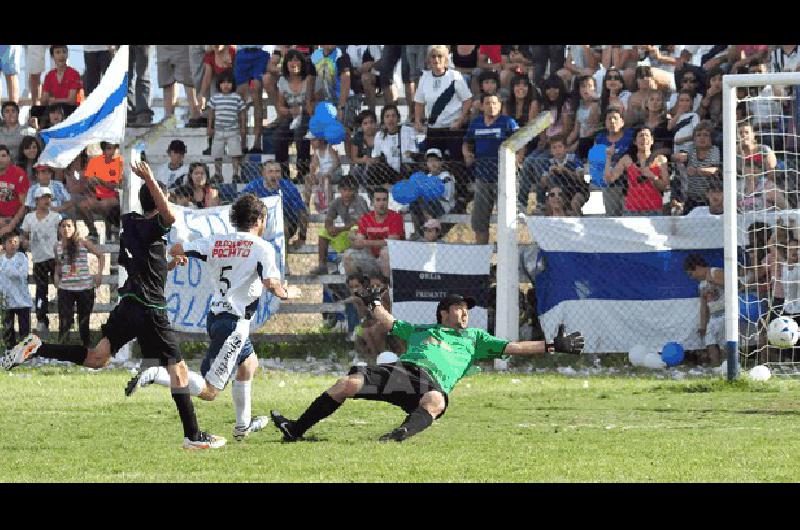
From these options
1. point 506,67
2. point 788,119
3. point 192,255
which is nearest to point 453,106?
point 506,67

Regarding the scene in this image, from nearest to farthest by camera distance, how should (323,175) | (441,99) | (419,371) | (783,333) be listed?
(419,371) < (783,333) < (323,175) < (441,99)

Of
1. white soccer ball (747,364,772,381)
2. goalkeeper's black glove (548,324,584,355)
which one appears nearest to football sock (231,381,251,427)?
goalkeeper's black glove (548,324,584,355)

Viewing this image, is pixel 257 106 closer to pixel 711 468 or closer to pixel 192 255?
pixel 192 255

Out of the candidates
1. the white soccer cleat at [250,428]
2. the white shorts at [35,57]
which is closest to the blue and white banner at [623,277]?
the white soccer cleat at [250,428]

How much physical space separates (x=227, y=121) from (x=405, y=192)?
328 cm

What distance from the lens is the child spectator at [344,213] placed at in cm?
1859

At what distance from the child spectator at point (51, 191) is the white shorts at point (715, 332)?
8.36 meters

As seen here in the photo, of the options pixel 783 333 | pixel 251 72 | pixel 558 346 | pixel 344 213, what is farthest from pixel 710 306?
pixel 251 72

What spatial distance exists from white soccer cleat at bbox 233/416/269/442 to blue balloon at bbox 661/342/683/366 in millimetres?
7017

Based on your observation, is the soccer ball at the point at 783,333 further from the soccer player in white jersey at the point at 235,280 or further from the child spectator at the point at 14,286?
the child spectator at the point at 14,286

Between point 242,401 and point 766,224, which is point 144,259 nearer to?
→ point 242,401

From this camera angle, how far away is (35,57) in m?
21.5

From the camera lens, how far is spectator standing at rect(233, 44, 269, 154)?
20344mm

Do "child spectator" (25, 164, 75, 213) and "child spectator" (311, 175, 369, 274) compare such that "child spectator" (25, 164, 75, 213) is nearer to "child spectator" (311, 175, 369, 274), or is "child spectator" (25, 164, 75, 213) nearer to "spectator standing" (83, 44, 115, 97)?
"spectator standing" (83, 44, 115, 97)
